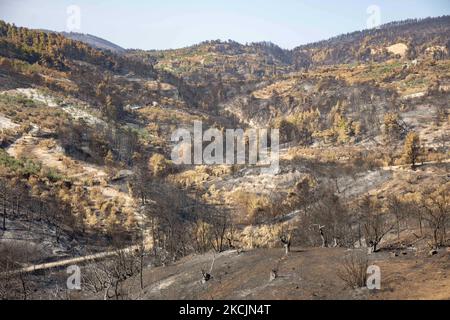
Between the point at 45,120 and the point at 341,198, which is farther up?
the point at 45,120

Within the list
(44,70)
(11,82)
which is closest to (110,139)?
(11,82)

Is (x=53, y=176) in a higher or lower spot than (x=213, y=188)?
higher

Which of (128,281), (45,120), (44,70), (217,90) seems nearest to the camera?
(128,281)

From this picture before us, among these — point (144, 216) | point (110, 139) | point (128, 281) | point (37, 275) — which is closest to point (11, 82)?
point (110, 139)

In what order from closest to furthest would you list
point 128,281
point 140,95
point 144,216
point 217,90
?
point 128,281 < point 144,216 < point 140,95 < point 217,90

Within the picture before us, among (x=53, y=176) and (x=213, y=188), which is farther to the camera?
(x=213, y=188)

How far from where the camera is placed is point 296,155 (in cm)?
7525

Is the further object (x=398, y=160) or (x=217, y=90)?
(x=217, y=90)

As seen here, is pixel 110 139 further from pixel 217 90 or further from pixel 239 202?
pixel 217 90

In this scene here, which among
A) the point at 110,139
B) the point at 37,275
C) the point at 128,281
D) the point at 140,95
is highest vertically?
the point at 140,95

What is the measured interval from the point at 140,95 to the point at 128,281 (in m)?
97.2

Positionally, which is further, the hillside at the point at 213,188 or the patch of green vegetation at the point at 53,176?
the patch of green vegetation at the point at 53,176

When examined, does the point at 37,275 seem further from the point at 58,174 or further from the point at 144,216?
the point at 58,174

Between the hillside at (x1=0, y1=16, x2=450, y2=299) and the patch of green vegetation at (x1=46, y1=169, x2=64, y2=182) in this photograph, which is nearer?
the hillside at (x1=0, y1=16, x2=450, y2=299)
